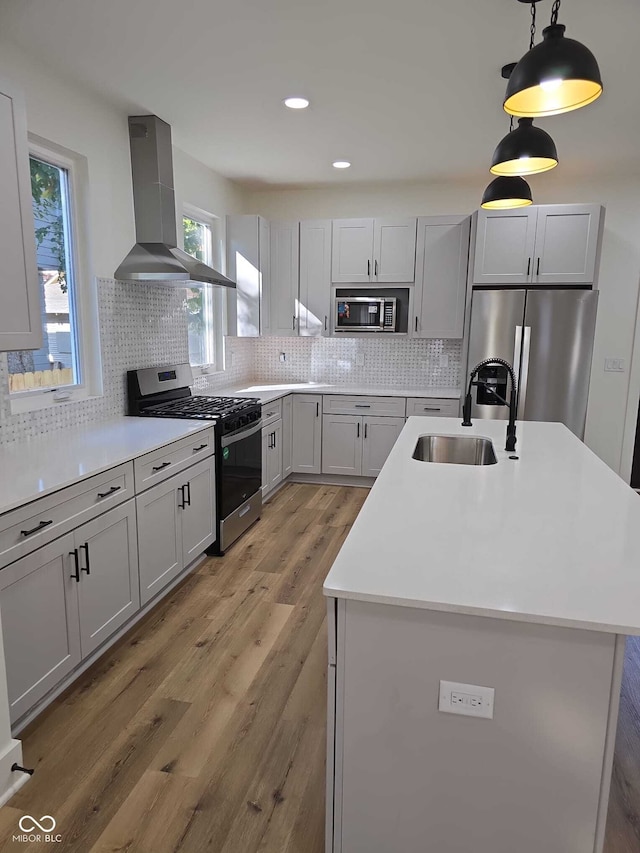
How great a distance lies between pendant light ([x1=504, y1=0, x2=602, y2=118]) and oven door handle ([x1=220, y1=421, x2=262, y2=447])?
7.92ft

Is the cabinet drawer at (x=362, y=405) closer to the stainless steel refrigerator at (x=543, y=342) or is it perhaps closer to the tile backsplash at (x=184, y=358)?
the tile backsplash at (x=184, y=358)

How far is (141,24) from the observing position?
2334mm

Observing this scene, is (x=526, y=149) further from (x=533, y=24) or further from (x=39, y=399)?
(x=39, y=399)

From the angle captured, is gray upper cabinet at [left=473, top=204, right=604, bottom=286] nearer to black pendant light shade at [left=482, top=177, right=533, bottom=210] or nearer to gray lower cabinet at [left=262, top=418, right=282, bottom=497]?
black pendant light shade at [left=482, top=177, right=533, bottom=210]

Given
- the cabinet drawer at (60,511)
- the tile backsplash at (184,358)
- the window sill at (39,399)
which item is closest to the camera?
the cabinet drawer at (60,511)

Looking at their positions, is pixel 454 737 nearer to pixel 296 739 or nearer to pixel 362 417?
pixel 296 739

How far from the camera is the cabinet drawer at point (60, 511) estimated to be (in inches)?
71.6

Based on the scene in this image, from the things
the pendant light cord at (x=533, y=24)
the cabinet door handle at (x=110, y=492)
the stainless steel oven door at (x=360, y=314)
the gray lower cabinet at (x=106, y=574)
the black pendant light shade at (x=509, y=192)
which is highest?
the pendant light cord at (x=533, y=24)

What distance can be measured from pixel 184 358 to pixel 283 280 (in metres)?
1.46

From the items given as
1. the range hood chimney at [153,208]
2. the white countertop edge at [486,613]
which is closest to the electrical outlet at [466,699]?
the white countertop edge at [486,613]

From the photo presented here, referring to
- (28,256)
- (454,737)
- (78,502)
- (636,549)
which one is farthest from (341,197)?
(454,737)

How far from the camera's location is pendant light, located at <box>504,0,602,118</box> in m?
1.45

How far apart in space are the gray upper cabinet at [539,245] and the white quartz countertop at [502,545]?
256cm

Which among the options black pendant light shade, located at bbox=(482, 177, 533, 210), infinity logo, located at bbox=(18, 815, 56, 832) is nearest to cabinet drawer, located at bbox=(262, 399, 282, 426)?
black pendant light shade, located at bbox=(482, 177, 533, 210)
